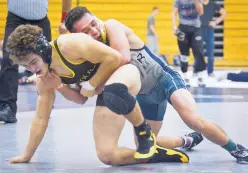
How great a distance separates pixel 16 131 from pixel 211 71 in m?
8.22

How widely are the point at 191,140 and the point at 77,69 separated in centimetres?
115

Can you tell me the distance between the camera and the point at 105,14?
19672 millimetres

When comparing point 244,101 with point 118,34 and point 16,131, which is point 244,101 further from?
point 118,34

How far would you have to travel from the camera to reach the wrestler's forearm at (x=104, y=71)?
4.25 metres

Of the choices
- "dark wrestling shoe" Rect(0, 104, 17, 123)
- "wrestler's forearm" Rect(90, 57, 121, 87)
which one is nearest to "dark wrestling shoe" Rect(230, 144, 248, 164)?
"wrestler's forearm" Rect(90, 57, 121, 87)

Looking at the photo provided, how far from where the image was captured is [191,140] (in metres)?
5.00

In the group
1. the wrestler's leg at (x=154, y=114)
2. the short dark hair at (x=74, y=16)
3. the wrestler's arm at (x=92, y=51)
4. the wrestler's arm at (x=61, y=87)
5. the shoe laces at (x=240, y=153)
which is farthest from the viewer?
the wrestler's leg at (x=154, y=114)

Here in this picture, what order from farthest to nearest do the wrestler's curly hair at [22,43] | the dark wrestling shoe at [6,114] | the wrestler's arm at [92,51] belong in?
the dark wrestling shoe at [6,114], the wrestler's arm at [92,51], the wrestler's curly hair at [22,43]

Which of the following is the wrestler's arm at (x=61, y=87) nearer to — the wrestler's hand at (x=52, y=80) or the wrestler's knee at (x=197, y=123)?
the wrestler's hand at (x=52, y=80)

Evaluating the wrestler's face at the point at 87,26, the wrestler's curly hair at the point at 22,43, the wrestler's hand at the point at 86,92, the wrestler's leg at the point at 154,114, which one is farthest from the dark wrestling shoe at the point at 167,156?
the wrestler's curly hair at the point at 22,43

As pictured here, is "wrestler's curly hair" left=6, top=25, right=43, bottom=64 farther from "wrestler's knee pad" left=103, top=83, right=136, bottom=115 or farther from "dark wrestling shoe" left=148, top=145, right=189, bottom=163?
"dark wrestling shoe" left=148, top=145, right=189, bottom=163

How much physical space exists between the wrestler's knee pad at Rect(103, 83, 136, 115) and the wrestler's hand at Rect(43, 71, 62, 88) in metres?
0.32

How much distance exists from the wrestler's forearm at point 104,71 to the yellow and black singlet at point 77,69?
0.05m

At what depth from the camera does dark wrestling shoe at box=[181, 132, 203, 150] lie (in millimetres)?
4965
